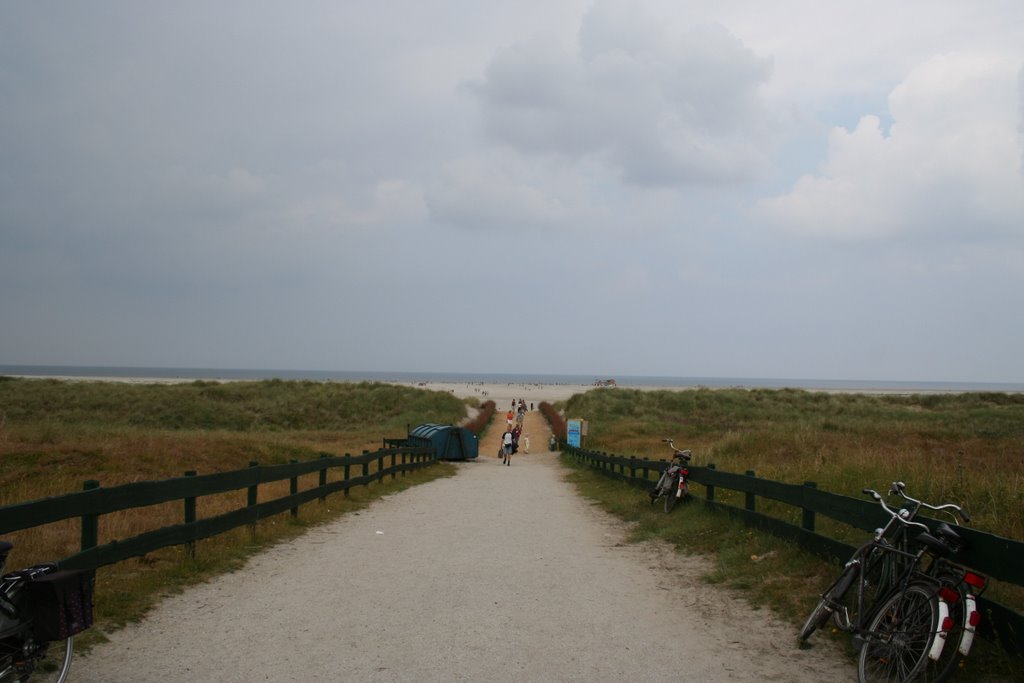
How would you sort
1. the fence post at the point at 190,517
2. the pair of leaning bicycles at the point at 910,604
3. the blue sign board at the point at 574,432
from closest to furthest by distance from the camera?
1. the pair of leaning bicycles at the point at 910,604
2. the fence post at the point at 190,517
3. the blue sign board at the point at 574,432

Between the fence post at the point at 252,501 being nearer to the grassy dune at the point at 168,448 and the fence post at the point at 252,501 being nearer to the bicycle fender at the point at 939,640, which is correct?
the grassy dune at the point at 168,448

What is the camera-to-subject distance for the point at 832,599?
20.5 feet

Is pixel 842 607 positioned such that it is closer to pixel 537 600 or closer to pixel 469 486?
pixel 537 600

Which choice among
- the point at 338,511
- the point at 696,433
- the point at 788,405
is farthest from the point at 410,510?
the point at 788,405

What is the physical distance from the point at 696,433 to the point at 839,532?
34973 millimetres

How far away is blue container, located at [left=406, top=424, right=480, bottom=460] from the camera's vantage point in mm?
33406

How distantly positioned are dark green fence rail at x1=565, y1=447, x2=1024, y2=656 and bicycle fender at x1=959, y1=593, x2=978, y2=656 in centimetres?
39

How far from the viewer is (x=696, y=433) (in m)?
43.8

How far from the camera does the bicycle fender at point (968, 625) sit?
4832 millimetres

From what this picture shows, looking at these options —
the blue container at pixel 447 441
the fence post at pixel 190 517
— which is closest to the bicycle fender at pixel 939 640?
the fence post at pixel 190 517

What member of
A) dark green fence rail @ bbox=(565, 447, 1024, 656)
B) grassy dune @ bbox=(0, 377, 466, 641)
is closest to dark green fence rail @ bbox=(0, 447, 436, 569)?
grassy dune @ bbox=(0, 377, 466, 641)

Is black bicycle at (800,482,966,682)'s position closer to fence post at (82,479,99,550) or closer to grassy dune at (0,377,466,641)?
grassy dune at (0,377,466,641)

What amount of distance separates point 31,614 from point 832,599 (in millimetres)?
5532

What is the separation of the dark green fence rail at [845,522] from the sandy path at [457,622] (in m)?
1.05
